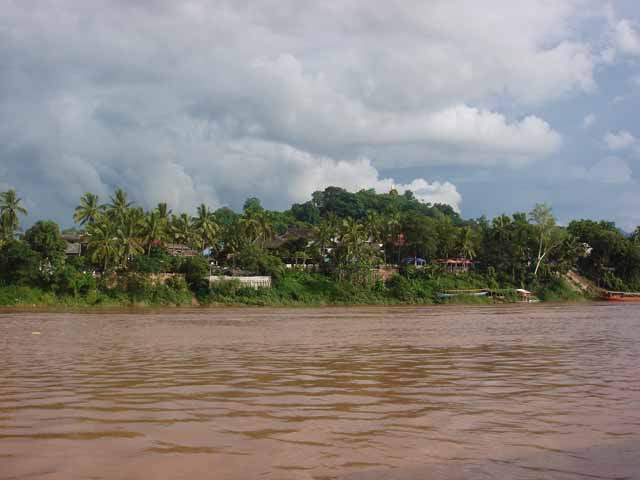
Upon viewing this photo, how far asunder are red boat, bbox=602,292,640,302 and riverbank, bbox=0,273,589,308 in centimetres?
349

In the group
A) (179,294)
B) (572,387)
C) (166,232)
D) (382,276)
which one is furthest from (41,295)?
(572,387)

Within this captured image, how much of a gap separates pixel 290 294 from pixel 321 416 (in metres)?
67.6

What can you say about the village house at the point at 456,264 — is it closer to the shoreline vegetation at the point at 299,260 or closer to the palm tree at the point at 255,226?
the shoreline vegetation at the point at 299,260

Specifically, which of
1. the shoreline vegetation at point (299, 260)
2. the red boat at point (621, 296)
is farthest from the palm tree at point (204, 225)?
the red boat at point (621, 296)

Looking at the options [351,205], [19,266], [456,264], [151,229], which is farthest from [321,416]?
[351,205]

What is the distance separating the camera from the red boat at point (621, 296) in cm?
8812

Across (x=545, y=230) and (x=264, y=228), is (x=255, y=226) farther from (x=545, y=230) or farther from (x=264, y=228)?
(x=545, y=230)

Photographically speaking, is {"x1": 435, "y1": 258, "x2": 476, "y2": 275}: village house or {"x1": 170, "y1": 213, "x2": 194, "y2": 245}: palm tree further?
{"x1": 435, "y1": 258, "x2": 476, "y2": 275}: village house

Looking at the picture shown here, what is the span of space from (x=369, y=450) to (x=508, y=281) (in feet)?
290

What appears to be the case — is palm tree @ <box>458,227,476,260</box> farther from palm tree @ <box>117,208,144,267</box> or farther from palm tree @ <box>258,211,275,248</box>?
palm tree @ <box>117,208,144,267</box>

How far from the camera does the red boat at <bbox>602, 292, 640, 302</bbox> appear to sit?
289 ft

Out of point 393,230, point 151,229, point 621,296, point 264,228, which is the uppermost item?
point 393,230

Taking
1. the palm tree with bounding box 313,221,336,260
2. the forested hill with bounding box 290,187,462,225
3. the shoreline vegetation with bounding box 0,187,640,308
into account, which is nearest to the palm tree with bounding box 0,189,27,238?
the shoreline vegetation with bounding box 0,187,640,308

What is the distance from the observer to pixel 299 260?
301 feet
